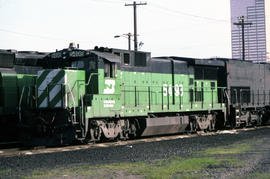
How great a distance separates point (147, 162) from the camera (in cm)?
840

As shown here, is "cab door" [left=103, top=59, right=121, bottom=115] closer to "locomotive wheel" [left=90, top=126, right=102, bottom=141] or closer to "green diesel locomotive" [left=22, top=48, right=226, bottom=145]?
"green diesel locomotive" [left=22, top=48, right=226, bottom=145]

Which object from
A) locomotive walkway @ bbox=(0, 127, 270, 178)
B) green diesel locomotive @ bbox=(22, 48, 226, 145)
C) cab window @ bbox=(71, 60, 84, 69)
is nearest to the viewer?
locomotive walkway @ bbox=(0, 127, 270, 178)

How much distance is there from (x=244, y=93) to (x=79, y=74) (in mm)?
10471

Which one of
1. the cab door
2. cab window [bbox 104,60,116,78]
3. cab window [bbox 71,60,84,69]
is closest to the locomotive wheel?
the cab door

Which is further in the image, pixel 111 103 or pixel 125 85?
pixel 125 85

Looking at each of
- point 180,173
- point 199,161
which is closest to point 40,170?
point 180,173

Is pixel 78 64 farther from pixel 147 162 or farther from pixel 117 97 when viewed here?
pixel 147 162

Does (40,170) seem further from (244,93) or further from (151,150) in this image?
(244,93)

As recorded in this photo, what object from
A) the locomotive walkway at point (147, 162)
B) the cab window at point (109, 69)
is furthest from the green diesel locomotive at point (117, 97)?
the locomotive walkway at point (147, 162)

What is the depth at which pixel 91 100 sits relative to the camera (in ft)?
40.2

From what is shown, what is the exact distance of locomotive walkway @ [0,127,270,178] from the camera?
7086 millimetres

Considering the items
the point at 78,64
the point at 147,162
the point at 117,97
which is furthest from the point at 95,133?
the point at 147,162

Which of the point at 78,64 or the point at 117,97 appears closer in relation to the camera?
the point at 78,64

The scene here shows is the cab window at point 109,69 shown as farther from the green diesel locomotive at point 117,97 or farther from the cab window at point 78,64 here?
the cab window at point 78,64
